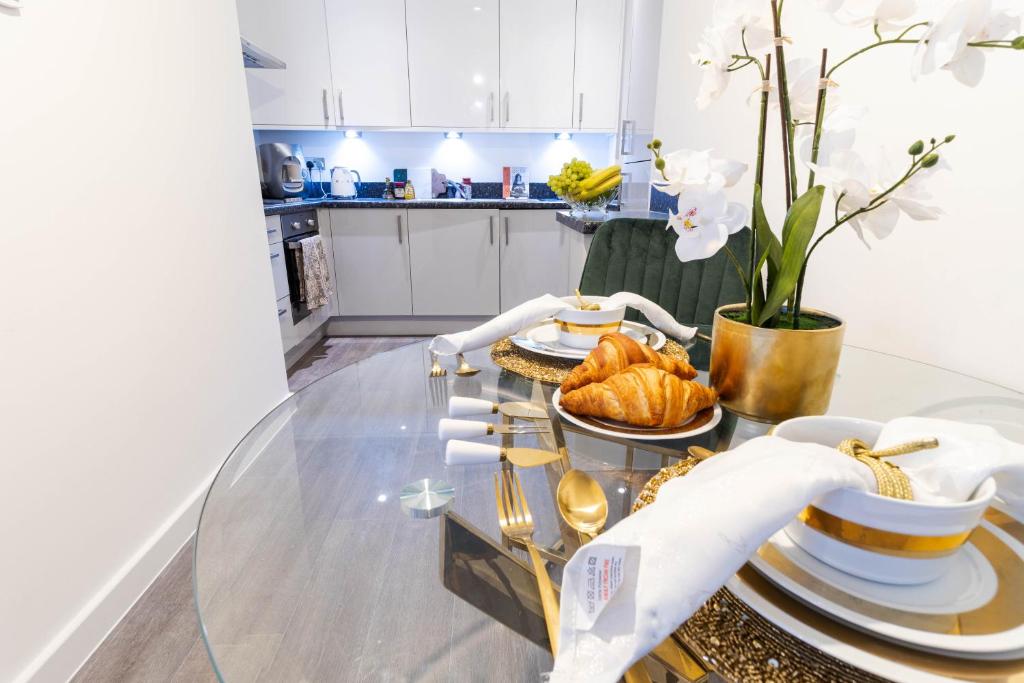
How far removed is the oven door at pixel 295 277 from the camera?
10.3 feet

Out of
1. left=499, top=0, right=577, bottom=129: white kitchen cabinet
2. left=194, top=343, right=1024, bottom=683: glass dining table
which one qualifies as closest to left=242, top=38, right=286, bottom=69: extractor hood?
left=499, top=0, right=577, bottom=129: white kitchen cabinet

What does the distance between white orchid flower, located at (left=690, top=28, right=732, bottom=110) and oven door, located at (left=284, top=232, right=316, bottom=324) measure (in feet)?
9.60

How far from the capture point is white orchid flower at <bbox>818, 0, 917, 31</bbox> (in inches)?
20.4

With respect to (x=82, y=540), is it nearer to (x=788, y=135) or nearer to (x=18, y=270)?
(x=18, y=270)

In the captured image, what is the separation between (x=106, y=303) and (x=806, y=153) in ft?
5.25

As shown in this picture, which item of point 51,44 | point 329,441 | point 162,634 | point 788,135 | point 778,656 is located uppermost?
point 51,44

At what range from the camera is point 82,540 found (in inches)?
50.8

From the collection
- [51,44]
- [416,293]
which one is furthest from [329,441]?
[416,293]

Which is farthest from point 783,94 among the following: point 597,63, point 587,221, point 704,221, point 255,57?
point 597,63

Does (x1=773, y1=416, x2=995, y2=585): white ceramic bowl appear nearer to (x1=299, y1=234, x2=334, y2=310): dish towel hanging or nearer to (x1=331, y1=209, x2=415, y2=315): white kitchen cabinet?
(x1=299, y1=234, x2=334, y2=310): dish towel hanging

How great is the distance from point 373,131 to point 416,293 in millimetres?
1256

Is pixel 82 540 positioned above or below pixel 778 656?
below

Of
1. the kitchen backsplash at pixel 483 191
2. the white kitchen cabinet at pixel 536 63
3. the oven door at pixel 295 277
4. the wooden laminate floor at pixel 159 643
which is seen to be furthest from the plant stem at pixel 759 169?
the kitchen backsplash at pixel 483 191

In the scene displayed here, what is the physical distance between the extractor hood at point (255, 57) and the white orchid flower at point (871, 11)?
9.57 ft
